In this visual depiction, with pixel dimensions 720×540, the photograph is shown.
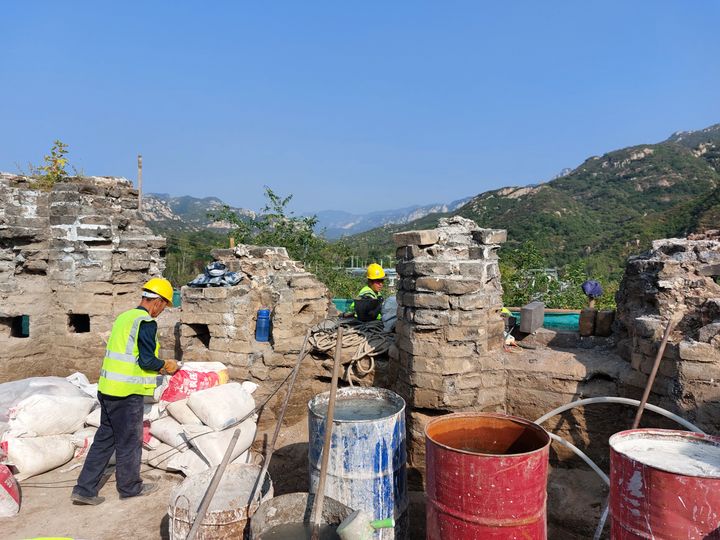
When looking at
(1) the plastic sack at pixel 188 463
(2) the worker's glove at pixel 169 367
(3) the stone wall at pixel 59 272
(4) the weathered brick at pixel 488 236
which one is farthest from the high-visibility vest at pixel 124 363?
(4) the weathered brick at pixel 488 236

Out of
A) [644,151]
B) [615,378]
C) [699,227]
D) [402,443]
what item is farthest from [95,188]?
[644,151]

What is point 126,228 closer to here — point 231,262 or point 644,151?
point 231,262

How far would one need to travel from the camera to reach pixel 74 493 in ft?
12.7

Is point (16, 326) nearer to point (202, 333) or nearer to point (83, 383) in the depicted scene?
point (83, 383)

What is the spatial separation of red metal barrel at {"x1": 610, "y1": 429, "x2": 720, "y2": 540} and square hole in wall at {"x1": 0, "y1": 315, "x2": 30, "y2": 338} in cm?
666

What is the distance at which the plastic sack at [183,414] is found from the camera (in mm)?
4621

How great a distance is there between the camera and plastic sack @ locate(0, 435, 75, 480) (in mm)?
4125

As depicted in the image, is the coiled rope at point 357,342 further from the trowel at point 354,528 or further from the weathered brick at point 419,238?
the trowel at point 354,528

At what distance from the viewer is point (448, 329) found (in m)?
4.31

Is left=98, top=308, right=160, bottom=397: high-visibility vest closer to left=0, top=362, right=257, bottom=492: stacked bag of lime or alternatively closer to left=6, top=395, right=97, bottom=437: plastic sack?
left=0, top=362, right=257, bottom=492: stacked bag of lime

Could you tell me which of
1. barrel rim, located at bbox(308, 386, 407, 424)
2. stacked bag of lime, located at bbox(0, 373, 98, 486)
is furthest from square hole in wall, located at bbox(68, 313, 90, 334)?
barrel rim, located at bbox(308, 386, 407, 424)

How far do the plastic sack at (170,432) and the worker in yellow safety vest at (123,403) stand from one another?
1.53 ft

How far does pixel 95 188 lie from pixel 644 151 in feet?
154

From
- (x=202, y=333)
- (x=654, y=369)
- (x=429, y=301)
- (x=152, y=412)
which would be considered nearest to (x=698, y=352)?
(x=654, y=369)
